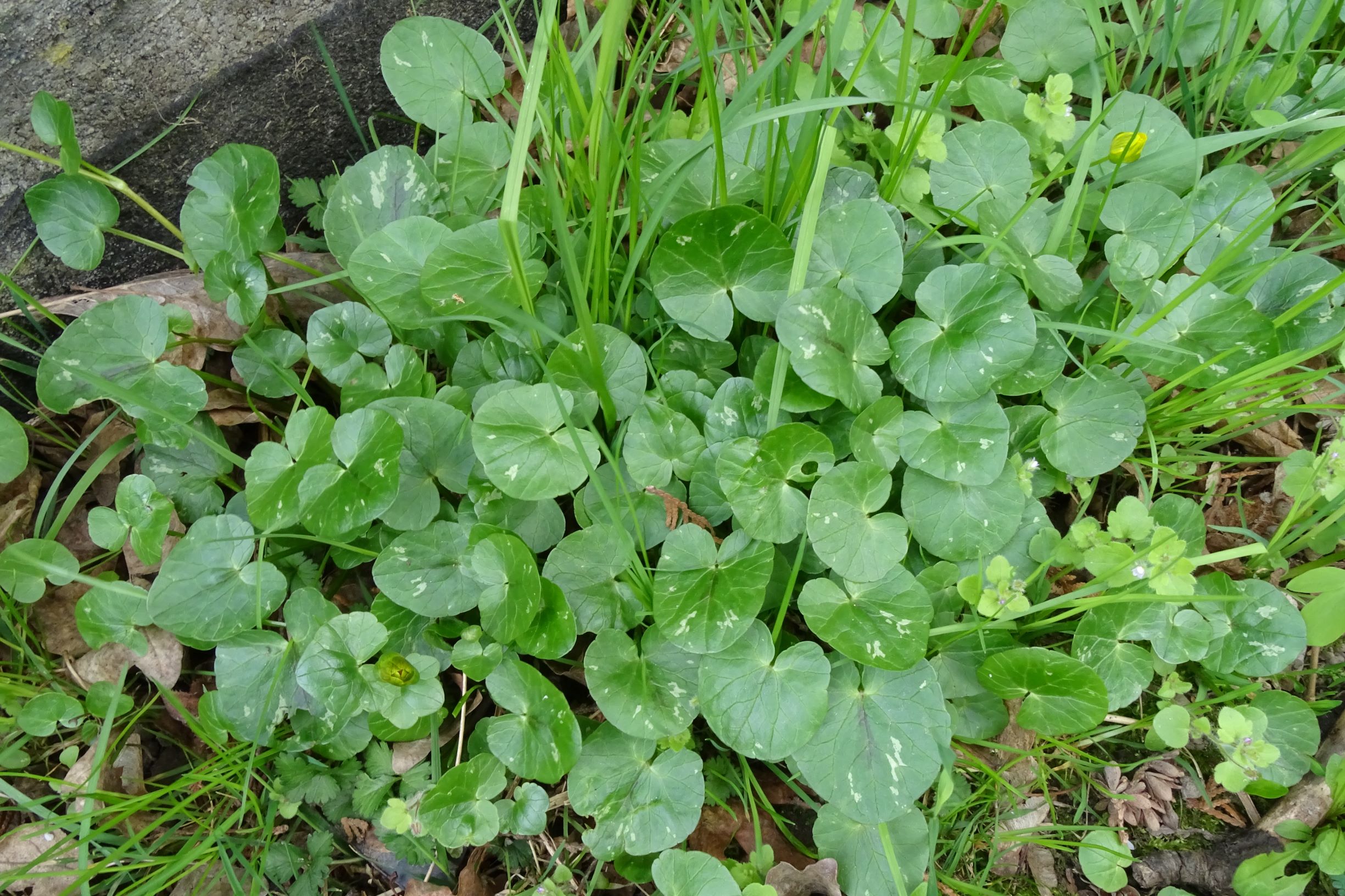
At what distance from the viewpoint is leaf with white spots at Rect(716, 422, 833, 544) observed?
52.8 inches

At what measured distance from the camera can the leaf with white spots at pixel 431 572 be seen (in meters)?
1.39

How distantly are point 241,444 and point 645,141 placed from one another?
106 cm

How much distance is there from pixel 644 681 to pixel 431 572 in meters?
0.42

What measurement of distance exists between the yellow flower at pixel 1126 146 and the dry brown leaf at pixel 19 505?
2.20 metres

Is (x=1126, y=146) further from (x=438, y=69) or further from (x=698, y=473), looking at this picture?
(x=438, y=69)

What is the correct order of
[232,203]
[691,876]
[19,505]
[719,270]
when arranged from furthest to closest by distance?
[19,505], [232,203], [719,270], [691,876]

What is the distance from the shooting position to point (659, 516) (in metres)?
1.43

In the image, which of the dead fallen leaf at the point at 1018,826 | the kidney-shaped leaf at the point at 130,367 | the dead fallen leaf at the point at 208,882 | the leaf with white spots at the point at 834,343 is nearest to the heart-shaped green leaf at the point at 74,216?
the kidney-shaped leaf at the point at 130,367

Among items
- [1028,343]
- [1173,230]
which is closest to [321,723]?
[1028,343]

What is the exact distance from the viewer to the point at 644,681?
1.38m

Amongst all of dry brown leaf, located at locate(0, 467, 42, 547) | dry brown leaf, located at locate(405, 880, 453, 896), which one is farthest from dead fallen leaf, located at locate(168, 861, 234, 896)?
dry brown leaf, located at locate(0, 467, 42, 547)

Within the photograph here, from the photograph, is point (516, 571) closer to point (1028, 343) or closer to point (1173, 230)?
point (1028, 343)

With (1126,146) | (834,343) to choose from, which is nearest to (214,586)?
(834,343)

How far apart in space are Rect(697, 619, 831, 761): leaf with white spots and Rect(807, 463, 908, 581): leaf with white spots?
156 millimetres
